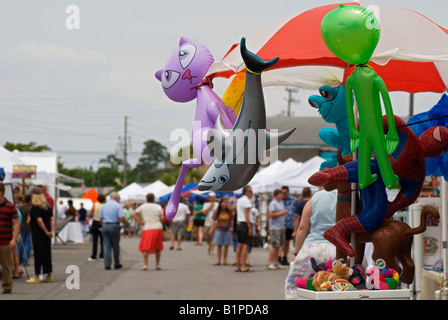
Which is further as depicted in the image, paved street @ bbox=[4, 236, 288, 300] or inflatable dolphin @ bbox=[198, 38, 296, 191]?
paved street @ bbox=[4, 236, 288, 300]

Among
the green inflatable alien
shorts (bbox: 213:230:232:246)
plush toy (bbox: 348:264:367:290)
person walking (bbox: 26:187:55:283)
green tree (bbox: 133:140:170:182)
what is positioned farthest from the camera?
green tree (bbox: 133:140:170:182)

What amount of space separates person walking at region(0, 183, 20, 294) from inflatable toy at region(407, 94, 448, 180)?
8.42 meters

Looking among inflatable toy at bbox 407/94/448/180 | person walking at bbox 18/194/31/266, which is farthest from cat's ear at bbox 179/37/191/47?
person walking at bbox 18/194/31/266

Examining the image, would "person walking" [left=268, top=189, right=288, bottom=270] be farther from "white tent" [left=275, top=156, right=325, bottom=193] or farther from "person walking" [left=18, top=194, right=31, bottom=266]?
"person walking" [left=18, top=194, right=31, bottom=266]

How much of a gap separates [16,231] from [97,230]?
25.0 feet

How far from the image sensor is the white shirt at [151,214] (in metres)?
16.8

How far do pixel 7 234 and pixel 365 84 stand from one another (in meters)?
9.47

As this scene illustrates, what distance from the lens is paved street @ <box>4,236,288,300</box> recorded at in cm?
1223

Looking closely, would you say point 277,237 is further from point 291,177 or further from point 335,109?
point 335,109

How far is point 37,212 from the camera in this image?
560 inches

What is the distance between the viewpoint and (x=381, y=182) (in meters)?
4.60

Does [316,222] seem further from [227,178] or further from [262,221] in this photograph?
[262,221]

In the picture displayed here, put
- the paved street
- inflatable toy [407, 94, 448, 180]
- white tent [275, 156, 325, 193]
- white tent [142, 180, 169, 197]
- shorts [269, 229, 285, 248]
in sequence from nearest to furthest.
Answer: inflatable toy [407, 94, 448, 180]
the paved street
shorts [269, 229, 285, 248]
white tent [275, 156, 325, 193]
white tent [142, 180, 169, 197]

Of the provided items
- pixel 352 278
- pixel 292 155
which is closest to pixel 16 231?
pixel 352 278
